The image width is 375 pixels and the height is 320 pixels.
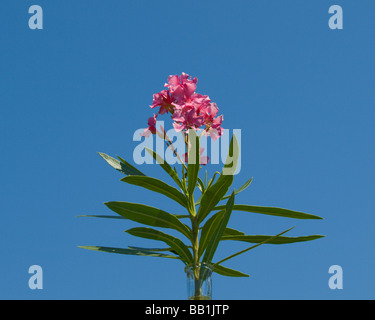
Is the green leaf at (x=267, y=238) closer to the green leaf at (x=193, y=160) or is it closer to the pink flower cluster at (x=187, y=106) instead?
the green leaf at (x=193, y=160)

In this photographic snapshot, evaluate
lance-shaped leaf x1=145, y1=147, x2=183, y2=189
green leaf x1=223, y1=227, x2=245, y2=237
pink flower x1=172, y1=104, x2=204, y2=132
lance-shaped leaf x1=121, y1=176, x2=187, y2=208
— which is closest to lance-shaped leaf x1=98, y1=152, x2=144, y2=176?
lance-shaped leaf x1=145, y1=147, x2=183, y2=189

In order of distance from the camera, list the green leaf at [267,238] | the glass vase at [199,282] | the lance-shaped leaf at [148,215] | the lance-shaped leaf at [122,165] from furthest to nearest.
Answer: the lance-shaped leaf at [122,165], the green leaf at [267,238], the lance-shaped leaf at [148,215], the glass vase at [199,282]

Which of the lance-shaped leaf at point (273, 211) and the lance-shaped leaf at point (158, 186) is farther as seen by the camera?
the lance-shaped leaf at point (273, 211)

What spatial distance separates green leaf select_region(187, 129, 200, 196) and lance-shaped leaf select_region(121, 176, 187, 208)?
0.06m

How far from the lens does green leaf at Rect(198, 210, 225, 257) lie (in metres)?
2.15

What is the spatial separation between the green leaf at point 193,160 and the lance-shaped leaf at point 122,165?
30 cm

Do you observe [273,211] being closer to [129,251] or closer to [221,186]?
[221,186]

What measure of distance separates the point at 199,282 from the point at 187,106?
0.69m

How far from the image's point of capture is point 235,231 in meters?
2.43

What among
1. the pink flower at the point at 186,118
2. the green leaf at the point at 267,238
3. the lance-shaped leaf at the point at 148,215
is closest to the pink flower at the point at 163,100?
the pink flower at the point at 186,118

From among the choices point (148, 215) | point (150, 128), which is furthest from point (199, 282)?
point (150, 128)

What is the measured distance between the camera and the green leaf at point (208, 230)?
2154 mm

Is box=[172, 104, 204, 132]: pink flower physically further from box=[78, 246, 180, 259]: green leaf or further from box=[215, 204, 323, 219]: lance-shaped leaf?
box=[78, 246, 180, 259]: green leaf
